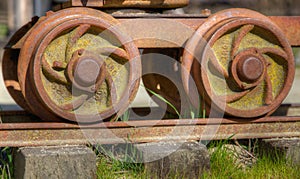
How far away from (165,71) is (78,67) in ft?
2.79

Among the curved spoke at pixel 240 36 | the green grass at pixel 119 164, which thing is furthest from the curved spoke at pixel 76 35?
the curved spoke at pixel 240 36

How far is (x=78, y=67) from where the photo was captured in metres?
3.05

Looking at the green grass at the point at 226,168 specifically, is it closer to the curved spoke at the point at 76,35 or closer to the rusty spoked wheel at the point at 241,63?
the rusty spoked wheel at the point at 241,63

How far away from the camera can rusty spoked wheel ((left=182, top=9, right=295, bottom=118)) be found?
3.26 metres

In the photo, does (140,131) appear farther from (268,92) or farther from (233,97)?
(268,92)

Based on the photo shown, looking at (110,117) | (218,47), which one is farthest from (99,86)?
(218,47)

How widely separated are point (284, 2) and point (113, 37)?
11.3 metres

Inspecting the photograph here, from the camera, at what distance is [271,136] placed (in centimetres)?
340

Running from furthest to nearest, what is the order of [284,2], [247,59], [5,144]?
1. [284,2]
2. [247,59]
3. [5,144]

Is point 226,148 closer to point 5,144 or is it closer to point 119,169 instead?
point 119,169

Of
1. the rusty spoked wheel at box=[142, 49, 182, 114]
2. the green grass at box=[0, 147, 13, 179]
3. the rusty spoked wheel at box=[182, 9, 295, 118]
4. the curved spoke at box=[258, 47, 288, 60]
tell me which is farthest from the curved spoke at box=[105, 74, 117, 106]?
the curved spoke at box=[258, 47, 288, 60]

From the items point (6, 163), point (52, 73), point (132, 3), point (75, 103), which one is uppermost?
point (132, 3)

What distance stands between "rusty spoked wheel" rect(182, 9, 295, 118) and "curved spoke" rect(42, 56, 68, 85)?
0.65 meters

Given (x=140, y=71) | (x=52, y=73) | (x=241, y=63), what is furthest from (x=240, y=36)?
(x=52, y=73)
